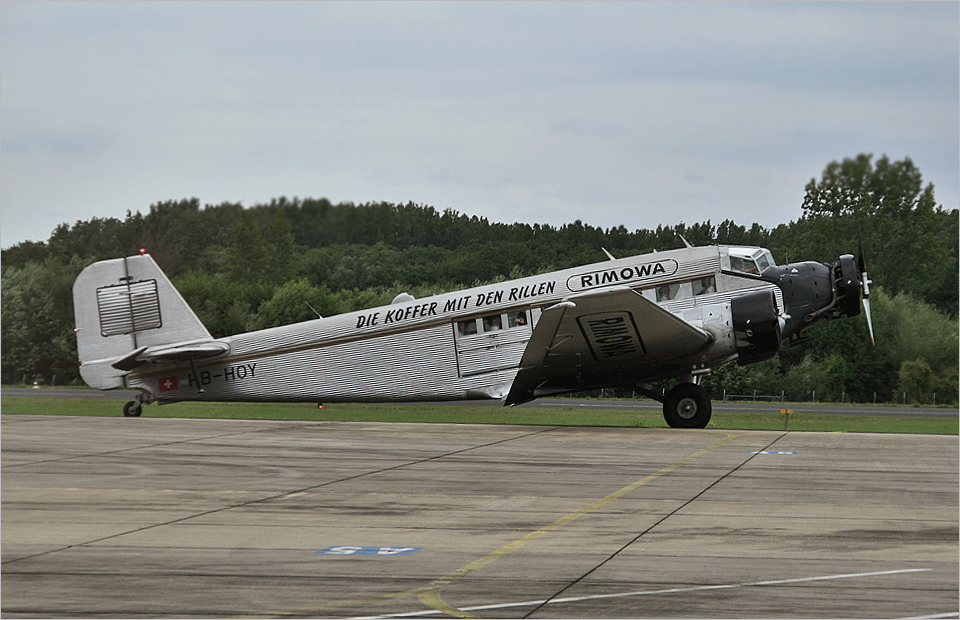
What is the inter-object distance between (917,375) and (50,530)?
4757 centimetres

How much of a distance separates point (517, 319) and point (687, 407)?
5.29 m

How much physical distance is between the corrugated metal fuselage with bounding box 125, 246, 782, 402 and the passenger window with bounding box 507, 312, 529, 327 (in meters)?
0.03

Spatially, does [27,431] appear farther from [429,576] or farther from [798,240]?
[798,240]

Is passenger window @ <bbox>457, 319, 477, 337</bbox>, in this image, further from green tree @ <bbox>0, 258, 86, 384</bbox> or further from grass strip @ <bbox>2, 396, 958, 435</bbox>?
green tree @ <bbox>0, 258, 86, 384</bbox>

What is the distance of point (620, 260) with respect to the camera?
24.2 meters

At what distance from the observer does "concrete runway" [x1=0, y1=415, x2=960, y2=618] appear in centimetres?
780

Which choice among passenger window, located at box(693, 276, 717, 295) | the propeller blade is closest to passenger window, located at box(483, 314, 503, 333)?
passenger window, located at box(693, 276, 717, 295)

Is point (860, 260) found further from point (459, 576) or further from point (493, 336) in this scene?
point (459, 576)

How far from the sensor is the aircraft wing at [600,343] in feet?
71.5

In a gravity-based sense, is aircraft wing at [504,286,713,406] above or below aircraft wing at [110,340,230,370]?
below

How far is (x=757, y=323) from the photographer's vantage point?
23.1 meters

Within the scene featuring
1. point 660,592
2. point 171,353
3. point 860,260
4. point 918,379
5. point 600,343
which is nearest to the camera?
point 660,592

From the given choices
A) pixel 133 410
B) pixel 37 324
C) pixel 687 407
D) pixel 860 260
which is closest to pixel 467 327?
pixel 687 407

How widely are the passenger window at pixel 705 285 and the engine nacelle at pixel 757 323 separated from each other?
642mm
